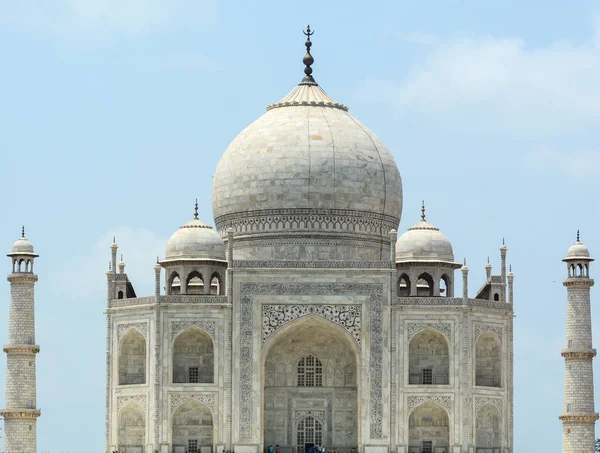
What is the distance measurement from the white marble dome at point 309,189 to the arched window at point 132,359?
152 inches

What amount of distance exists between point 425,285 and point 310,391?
4457mm

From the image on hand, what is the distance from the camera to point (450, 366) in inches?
2206

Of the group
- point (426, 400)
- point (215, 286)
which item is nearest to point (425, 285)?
point (426, 400)

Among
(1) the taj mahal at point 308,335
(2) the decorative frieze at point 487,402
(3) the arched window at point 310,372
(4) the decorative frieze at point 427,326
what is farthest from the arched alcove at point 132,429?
(2) the decorative frieze at point 487,402

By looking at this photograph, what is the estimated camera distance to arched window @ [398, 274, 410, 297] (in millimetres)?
58125

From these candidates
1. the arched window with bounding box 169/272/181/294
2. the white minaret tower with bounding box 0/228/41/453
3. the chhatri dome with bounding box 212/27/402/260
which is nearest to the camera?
the white minaret tower with bounding box 0/228/41/453

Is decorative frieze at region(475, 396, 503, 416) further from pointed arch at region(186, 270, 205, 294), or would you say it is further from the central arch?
pointed arch at region(186, 270, 205, 294)

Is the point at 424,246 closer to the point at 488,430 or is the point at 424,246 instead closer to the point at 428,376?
the point at 428,376

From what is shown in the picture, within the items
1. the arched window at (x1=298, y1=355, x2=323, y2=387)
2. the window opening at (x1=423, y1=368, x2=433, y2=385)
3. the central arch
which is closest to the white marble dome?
the central arch

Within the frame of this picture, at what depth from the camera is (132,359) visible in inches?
2248

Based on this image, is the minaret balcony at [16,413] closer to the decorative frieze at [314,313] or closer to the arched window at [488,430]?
the decorative frieze at [314,313]

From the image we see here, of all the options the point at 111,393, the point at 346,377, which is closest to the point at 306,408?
the point at 346,377

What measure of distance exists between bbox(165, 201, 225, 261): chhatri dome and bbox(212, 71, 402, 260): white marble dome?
1.16 metres

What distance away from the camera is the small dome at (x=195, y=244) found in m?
57.5
